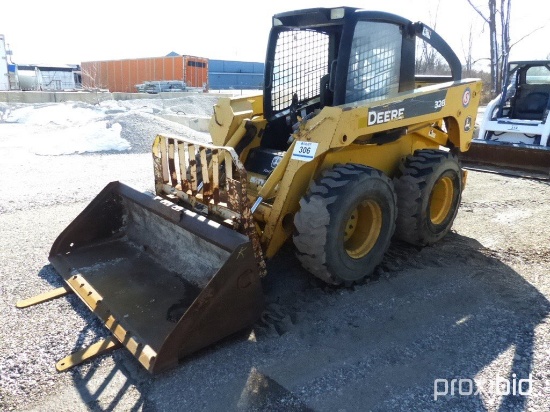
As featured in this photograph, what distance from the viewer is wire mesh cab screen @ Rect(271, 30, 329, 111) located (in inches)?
175

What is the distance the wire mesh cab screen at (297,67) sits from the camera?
14.6 feet

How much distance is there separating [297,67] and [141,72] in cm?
2914

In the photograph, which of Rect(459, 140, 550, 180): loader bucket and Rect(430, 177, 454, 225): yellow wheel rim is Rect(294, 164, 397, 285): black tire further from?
Rect(459, 140, 550, 180): loader bucket

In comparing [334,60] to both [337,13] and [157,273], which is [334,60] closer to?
[337,13]

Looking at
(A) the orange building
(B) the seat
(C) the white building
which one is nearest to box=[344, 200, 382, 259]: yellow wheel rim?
(B) the seat

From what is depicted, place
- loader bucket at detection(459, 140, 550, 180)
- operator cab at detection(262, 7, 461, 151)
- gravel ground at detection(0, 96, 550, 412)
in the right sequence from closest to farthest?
gravel ground at detection(0, 96, 550, 412)
operator cab at detection(262, 7, 461, 151)
loader bucket at detection(459, 140, 550, 180)

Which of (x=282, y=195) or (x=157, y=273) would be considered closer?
(x=282, y=195)

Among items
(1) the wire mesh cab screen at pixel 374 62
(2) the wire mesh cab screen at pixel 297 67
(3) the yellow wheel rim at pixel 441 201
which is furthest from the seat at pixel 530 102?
(2) the wire mesh cab screen at pixel 297 67

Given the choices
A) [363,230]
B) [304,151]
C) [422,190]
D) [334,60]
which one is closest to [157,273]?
[304,151]

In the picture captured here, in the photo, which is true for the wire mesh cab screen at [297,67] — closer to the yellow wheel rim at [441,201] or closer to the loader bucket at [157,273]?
the yellow wheel rim at [441,201]

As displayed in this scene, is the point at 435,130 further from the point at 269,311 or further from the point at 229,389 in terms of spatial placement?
the point at 229,389

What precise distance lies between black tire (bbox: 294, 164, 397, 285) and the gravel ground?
0.24 meters

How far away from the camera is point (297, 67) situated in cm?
454

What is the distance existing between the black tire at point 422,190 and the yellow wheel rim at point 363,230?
0.54 metres
